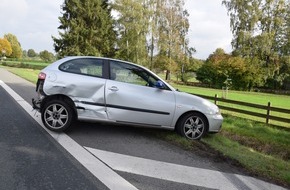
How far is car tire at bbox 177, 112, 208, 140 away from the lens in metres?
6.15

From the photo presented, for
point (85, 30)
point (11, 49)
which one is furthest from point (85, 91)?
point (11, 49)

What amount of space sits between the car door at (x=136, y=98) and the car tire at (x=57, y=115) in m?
0.82

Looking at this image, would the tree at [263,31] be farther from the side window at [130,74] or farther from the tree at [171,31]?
the side window at [130,74]

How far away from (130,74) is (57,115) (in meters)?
1.75

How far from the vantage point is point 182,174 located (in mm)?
4133

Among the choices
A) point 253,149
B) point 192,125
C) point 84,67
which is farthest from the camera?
point 253,149

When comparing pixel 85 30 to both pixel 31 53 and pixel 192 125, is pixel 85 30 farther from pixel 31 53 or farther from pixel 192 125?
pixel 31 53

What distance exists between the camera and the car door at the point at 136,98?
19.1 feet

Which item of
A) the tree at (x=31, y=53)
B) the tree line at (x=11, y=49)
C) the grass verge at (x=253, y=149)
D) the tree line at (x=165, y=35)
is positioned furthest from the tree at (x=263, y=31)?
the tree at (x=31, y=53)

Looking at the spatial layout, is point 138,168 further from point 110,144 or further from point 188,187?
point 110,144

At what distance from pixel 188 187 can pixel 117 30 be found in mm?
42935

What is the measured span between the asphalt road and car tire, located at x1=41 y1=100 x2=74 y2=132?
7.7 inches

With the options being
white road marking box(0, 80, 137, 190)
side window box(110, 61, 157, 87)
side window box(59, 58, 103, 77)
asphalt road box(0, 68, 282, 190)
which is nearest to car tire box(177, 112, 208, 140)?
asphalt road box(0, 68, 282, 190)

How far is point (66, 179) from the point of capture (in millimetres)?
3633
